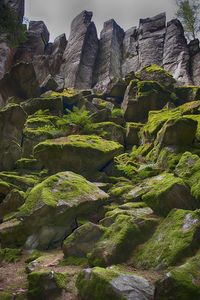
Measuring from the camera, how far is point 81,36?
41.4 m

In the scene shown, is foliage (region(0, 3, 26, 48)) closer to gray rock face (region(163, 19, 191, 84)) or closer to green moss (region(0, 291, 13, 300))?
green moss (region(0, 291, 13, 300))

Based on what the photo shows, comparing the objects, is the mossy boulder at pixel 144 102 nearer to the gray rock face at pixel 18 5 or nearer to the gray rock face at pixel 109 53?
the gray rock face at pixel 109 53

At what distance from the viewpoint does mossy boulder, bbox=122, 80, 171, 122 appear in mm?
20902

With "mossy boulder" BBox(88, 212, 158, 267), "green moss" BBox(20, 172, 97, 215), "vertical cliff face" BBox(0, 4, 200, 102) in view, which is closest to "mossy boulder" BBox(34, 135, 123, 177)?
"green moss" BBox(20, 172, 97, 215)

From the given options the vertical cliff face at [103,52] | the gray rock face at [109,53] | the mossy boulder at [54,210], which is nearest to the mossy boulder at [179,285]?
the mossy boulder at [54,210]

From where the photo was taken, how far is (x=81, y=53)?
3900cm

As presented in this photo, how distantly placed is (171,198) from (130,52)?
1319 inches

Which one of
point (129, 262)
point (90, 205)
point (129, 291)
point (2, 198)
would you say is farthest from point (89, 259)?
point (2, 198)

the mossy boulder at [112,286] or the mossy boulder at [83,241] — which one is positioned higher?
the mossy boulder at [83,241]

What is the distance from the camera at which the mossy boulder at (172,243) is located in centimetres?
729

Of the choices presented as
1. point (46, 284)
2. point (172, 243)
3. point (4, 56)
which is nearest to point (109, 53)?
point (4, 56)

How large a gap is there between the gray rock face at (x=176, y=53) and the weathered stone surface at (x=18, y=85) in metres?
13.3

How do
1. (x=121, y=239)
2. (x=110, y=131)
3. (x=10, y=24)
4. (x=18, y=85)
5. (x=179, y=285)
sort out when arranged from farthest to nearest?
(x=18, y=85) < (x=110, y=131) < (x=10, y=24) < (x=121, y=239) < (x=179, y=285)

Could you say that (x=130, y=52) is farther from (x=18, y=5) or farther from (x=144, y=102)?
(x=144, y=102)
